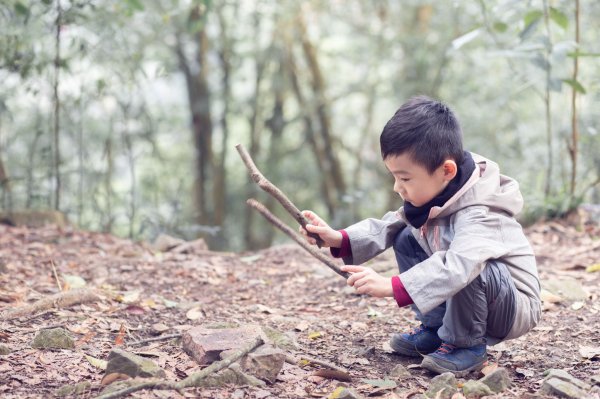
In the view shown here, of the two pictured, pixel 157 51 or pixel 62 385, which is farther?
pixel 157 51

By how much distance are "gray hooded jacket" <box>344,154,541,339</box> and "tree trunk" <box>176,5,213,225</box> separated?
7141 mm

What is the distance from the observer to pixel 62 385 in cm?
209

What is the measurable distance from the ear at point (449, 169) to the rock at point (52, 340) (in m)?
1.49

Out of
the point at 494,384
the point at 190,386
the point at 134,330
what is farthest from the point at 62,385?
the point at 494,384

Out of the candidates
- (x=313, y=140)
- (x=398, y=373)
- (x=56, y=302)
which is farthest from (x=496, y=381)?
(x=313, y=140)

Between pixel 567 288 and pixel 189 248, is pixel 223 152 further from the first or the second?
pixel 567 288

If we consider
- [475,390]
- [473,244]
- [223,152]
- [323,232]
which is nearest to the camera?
[475,390]

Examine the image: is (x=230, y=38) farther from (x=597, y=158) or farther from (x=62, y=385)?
(x=62, y=385)

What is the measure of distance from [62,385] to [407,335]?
1.31 meters

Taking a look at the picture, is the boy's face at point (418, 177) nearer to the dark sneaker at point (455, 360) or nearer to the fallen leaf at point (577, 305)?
the dark sneaker at point (455, 360)

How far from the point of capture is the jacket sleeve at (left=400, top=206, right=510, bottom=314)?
2156 mm

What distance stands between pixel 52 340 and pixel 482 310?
1.54 metres

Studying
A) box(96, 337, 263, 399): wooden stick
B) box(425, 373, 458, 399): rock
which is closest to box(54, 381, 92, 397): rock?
box(96, 337, 263, 399): wooden stick

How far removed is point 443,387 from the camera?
2.16 meters
